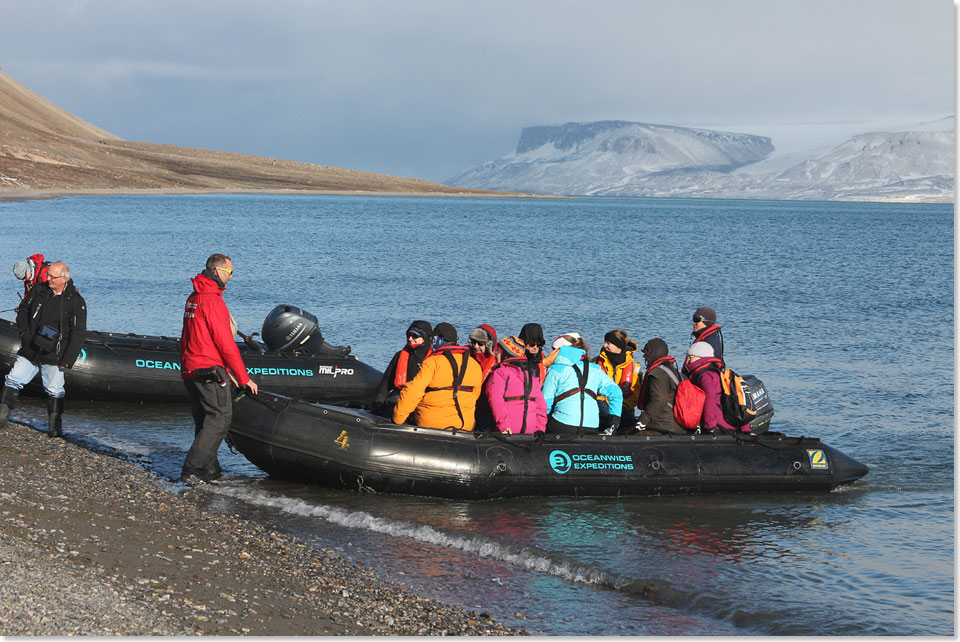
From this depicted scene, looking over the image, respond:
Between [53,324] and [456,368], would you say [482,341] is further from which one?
[53,324]

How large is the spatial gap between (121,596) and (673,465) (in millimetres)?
5567

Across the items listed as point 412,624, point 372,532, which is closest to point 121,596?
point 412,624

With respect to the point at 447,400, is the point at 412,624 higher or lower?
lower

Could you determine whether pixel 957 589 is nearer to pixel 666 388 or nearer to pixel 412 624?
pixel 666 388

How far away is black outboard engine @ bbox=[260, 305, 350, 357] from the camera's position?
14250 millimetres

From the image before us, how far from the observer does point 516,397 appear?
9602 mm

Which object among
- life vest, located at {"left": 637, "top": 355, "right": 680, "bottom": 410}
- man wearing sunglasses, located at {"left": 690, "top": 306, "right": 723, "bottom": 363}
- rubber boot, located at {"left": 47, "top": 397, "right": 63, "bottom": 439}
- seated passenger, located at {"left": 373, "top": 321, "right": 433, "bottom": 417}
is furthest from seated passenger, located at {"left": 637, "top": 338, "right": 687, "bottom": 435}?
rubber boot, located at {"left": 47, "top": 397, "right": 63, "bottom": 439}

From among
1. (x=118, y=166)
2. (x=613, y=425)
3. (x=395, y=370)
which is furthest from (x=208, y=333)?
(x=118, y=166)

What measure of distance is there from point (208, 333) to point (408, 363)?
2408 mm

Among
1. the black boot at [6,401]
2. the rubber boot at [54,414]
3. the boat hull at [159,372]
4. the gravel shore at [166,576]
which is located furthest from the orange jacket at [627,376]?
the black boot at [6,401]

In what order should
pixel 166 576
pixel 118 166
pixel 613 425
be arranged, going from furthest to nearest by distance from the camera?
1. pixel 118 166
2. pixel 613 425
3. pixel 166 576

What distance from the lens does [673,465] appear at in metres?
9.91

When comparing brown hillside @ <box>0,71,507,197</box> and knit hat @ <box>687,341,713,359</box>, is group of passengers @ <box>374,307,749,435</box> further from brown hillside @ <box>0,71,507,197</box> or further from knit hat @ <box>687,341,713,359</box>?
brown hillside @ <box>0,71,507,197</box>

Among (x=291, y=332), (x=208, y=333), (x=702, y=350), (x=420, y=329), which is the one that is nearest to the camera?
(x=208, y=333)
